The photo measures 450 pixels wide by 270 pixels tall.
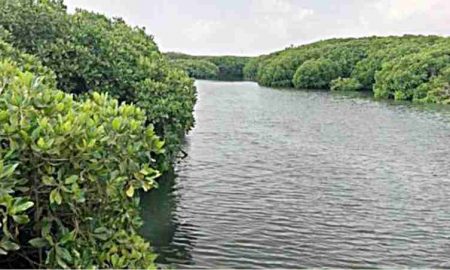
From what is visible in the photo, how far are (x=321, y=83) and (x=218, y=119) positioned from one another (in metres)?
47.7

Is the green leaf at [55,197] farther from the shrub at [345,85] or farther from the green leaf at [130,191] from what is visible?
the shrub at [345,85]

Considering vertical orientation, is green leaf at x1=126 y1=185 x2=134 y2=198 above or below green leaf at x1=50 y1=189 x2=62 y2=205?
below

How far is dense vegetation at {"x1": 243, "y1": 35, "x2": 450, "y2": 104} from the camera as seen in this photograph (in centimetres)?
6078

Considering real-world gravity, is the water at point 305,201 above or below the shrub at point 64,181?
below

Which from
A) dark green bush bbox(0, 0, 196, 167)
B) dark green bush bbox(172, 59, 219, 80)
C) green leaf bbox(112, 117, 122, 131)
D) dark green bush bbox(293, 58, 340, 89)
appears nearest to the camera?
green leaf bbox(112, 117, 122, 131)

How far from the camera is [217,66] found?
449 feet

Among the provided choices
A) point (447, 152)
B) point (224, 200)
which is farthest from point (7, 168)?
point (447, 152)

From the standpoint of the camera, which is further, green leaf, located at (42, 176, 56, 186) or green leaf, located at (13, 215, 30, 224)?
green leaf, located at (42, 176, 56, 186)

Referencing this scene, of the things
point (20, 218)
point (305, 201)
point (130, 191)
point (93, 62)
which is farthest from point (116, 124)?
point (305, 201)

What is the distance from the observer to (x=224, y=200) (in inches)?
667

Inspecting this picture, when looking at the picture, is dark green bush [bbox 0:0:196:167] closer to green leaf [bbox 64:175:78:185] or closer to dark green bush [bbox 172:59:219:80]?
green leaf [bbox 64:175:78:185]

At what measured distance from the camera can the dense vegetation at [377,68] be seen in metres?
60.8

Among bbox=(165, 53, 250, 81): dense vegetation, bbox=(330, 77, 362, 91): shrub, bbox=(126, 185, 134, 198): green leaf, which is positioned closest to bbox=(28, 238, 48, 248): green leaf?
bbox=(126, 185, 134, 198): green leaf

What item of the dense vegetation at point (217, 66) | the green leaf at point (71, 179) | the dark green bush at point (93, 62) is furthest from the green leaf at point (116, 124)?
the dense vegetation at point (217, 66)
